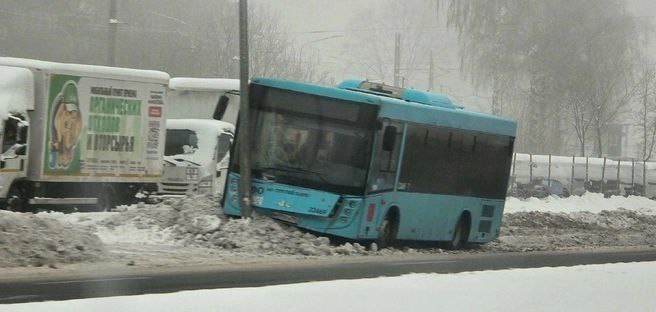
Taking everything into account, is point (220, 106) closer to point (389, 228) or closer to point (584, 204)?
point (389, 228)

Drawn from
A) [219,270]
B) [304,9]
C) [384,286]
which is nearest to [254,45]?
[304,9]

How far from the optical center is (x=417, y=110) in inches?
880

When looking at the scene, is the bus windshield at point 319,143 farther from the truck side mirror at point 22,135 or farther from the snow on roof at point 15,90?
the snow on roof at point 15,90

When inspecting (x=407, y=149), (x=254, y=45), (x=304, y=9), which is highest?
(x=304, y=9)

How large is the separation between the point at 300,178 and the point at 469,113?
195 inches

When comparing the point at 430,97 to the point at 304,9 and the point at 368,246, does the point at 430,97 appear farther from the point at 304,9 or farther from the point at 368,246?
the point at 304,9

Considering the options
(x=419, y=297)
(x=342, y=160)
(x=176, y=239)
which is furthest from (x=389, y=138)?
(x=419, y=297)

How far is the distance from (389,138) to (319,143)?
4.19 ft

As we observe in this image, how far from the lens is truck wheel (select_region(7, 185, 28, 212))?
2405 centimetres

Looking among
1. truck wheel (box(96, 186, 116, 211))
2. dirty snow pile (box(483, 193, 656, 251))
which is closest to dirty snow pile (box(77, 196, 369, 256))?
truck wheel (box(96, 186, 116, 211))

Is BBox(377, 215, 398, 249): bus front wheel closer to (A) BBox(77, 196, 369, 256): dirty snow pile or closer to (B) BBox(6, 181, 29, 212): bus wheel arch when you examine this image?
(A) BBox(77, 196, 369, 256): dirty snow pile

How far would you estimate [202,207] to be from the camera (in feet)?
73.0

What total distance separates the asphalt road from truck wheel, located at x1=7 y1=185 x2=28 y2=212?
305 inches

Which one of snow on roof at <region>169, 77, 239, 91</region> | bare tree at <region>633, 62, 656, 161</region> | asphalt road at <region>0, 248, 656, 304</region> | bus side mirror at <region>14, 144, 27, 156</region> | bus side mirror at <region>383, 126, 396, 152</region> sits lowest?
asphalt road at <region>0, 248, 656, 304</region>
